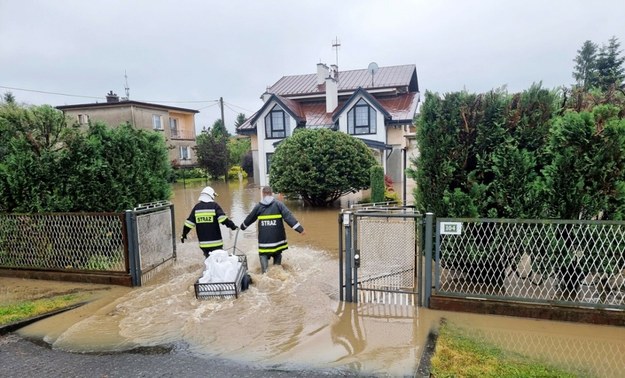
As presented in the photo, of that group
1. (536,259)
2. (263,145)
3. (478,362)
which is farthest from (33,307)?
(263,145)

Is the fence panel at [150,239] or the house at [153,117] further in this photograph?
the house at [153,117]

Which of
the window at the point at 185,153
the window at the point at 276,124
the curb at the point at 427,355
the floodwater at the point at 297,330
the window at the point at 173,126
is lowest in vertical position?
the floodwater at the point at 297,330

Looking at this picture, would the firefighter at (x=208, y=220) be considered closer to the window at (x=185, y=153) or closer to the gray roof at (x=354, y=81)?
the gray roof at (x=354, y=81)

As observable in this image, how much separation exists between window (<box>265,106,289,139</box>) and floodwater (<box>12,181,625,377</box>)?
20.7 meters

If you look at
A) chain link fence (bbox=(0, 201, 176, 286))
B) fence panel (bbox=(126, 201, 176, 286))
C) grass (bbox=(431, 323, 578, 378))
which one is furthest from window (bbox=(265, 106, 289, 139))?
grass (bbox=(431, 323, 578, 378))

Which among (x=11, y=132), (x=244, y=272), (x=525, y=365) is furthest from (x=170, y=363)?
(x=11, y=132)

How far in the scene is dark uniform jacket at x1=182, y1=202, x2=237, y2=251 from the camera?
6755 millimetres

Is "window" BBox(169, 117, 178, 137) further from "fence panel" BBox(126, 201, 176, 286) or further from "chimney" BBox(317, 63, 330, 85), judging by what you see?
"fence panel" BBox(126, 201, 176, 286)

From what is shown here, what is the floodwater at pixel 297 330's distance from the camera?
158 inches

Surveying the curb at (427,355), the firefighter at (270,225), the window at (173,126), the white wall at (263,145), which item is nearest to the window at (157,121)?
the window at (173,126)

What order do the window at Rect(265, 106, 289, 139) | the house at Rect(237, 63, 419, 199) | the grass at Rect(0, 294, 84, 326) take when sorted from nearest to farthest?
1. the grass at Rect(0, 294, 84, 326)
2. the house at Rect(237, 63, 419, 199)
3. the window at Rect(265, 106, 289, 139)

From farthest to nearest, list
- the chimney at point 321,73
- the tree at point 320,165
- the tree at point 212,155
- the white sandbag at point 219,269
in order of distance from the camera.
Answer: the tree at point 212,155
the chimney at point 321,73
the tree at point 320,165
the white sandbag at point 219,269

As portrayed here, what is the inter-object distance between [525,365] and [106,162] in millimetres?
7072

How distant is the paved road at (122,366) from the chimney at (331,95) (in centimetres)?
2401
